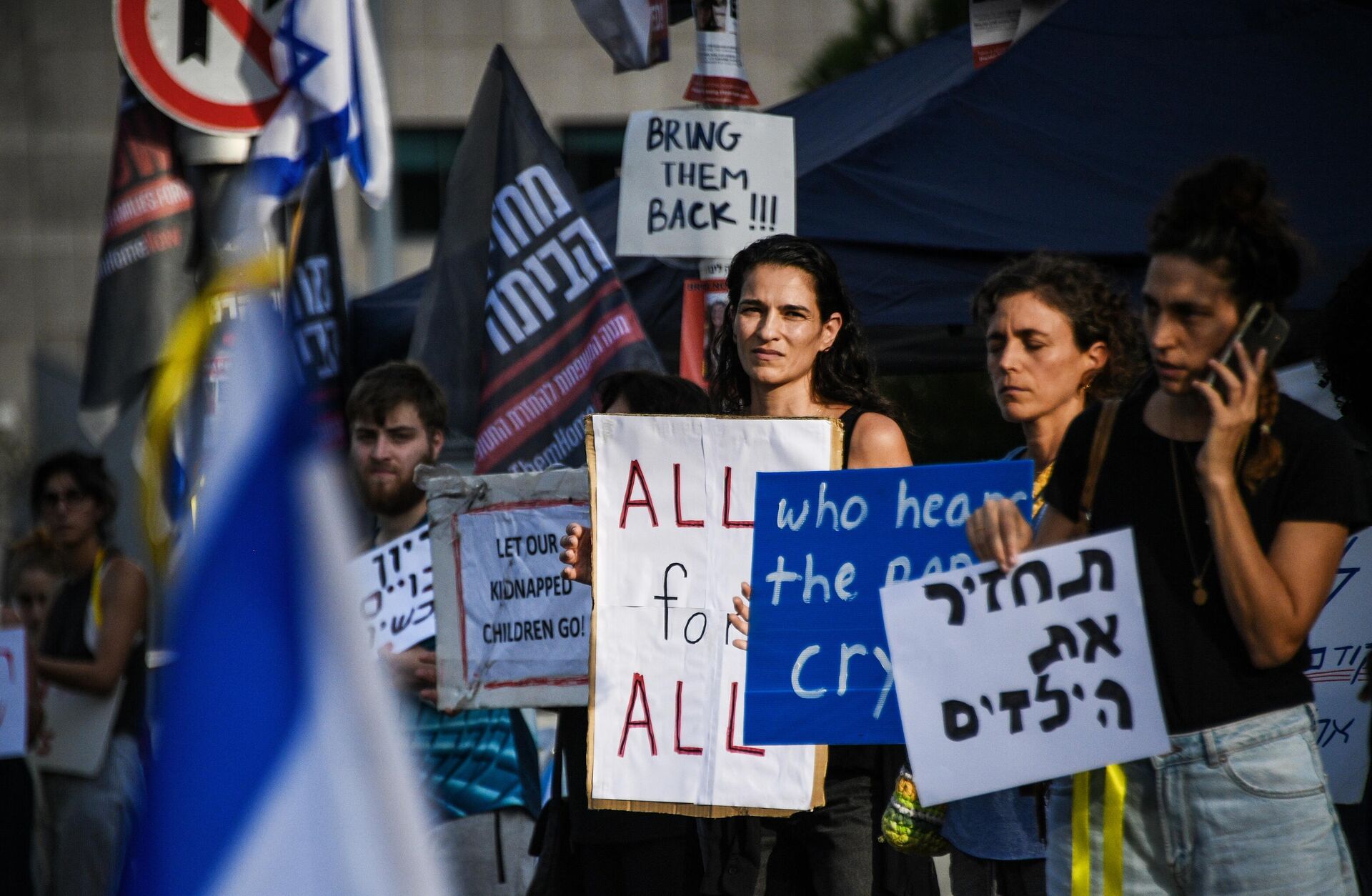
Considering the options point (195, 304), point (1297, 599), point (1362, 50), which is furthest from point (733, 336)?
point (1362, 50)

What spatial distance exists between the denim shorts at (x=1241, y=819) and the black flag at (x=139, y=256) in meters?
4.38

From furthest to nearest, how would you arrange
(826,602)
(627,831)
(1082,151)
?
(1082,151) → (627,831) → (826,602)

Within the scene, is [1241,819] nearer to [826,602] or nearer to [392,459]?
[826,602]

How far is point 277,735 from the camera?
128 cm

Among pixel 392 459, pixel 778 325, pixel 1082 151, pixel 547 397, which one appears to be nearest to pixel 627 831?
pixel 778 325

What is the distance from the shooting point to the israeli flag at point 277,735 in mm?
1276

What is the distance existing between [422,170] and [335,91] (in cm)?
1844

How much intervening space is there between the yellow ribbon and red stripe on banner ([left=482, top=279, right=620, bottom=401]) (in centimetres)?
333

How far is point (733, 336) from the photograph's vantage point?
11.9 ft

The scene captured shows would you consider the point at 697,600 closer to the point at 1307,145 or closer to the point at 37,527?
the point at 1307,145

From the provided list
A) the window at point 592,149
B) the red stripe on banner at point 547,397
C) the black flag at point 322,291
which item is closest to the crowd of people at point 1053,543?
the red stripe on banner at point 547,397

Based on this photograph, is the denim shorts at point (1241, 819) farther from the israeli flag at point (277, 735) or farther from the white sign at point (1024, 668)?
the israeli flag at point (277, 735)

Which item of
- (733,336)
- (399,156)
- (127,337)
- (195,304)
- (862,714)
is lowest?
(862,714)

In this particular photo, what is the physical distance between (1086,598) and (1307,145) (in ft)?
13.5
